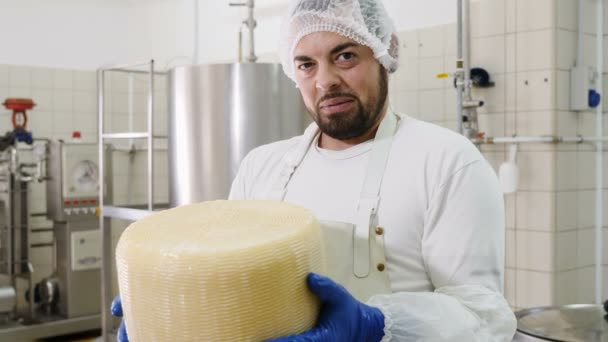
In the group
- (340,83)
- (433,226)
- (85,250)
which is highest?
(340,83)

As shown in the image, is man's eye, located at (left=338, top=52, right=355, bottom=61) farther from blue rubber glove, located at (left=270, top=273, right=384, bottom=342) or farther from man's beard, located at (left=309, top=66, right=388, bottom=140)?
blue rubber glove, located at (left=270, top=273, right=384, bottom=342)

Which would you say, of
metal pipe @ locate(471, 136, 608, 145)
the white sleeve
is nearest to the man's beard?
the white sleeve

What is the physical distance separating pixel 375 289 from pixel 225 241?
0.41 m

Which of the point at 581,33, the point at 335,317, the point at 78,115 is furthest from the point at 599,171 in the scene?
the point at 78,115

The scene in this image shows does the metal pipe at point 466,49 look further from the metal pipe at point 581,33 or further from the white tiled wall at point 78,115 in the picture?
the white tiled wall at point 78,115

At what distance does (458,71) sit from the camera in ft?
9.77

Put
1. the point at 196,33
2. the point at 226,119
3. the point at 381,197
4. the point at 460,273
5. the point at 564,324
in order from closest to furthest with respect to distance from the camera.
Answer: the point at 460,273
the point at 381,197
the point at 564,324
the point at 226,119
the point at 196,33

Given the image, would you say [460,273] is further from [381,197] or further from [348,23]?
[348,23]

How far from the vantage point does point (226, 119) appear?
10.4 ft

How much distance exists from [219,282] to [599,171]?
256 centimetres

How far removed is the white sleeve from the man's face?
0.79 feet

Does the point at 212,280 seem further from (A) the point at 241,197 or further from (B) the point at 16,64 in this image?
(B) the point at 16,64


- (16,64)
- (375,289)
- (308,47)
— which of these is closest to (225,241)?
(375,289)

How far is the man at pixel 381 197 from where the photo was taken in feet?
3.63
